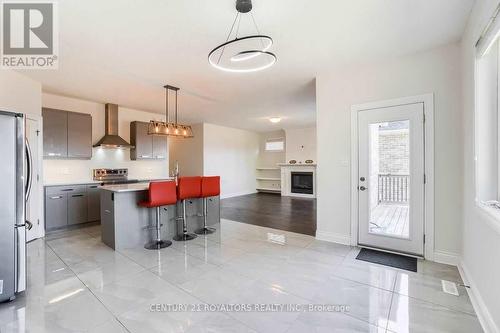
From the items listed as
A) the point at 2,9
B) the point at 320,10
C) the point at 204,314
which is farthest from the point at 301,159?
the point at 2,9

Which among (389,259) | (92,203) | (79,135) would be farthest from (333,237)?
(79,135)

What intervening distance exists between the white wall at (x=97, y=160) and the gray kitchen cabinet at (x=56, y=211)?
0.55 meters

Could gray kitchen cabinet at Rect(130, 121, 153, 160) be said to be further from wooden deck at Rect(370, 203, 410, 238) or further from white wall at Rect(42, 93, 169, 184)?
wooden deck at Rect(370, 203, 410, 238)

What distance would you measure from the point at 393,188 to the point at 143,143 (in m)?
5.63

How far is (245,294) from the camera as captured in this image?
232 cm

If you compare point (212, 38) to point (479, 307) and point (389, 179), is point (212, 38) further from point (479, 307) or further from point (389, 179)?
point (479, 307)

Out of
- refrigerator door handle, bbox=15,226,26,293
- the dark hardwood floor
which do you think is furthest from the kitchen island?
the dark hardwood floor

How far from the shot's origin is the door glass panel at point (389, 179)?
3.28 metres

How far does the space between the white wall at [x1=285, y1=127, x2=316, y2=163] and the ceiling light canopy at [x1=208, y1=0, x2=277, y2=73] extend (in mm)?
6213

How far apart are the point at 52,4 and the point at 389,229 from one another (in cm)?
476

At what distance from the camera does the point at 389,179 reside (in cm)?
340

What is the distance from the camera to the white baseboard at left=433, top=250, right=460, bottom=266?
2.93 meters

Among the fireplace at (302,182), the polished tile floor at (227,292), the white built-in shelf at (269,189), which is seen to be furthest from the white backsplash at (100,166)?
the fireplace at (302,182)

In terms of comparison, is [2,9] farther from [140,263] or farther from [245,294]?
[245,294]
